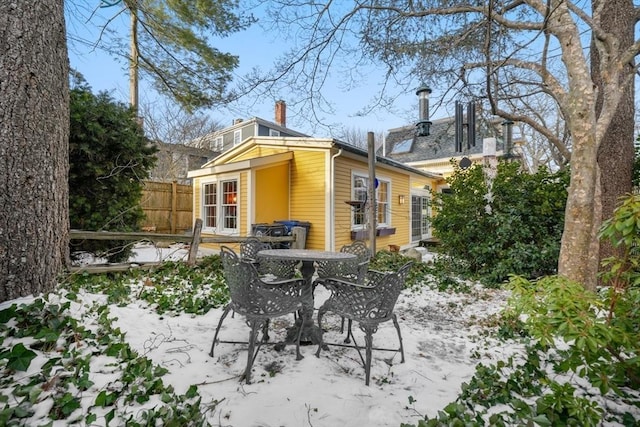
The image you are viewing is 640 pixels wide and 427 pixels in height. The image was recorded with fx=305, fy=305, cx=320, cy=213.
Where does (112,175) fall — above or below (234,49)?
below

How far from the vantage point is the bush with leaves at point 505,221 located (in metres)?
5.02

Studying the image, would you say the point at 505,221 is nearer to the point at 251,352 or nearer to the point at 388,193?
the point at 388,193

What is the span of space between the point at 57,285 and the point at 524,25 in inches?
243

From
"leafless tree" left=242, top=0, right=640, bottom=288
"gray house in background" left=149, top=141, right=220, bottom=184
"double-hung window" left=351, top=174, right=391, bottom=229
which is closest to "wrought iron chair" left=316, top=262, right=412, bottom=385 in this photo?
"leafless tree" left=242, top=0, right=640, bottom=288

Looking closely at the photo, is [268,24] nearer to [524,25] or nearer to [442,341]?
[524,25]

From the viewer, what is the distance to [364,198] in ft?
29.1

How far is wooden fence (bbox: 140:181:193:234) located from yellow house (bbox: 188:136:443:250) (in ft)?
6.27

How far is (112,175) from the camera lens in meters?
4.68

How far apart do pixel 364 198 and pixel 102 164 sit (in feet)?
20.5

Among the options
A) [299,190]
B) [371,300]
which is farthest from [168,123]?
[371,300]

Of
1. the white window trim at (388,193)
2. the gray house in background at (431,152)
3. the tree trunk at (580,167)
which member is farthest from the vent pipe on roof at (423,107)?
the gray house in background at (431,152)

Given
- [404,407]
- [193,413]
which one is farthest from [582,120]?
[193,413]

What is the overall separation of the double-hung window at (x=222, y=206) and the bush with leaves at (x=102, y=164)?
12.1 ft

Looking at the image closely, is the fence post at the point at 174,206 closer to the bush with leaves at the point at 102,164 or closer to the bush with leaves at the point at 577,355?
the bush with leaves at the point at 102,164
